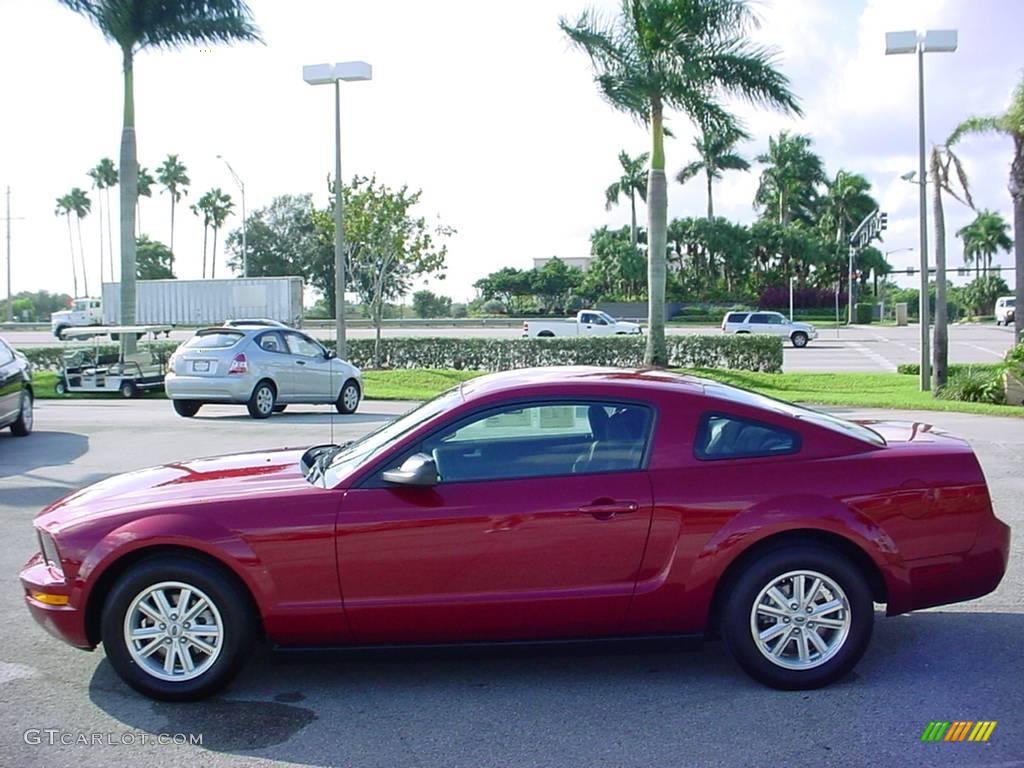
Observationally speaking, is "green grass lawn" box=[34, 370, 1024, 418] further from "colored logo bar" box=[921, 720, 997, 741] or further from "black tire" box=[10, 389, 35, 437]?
"colored logo bar" box=[921, 720, 997, 741]

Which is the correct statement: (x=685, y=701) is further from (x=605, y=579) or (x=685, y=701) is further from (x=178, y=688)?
(x=178, y=688)

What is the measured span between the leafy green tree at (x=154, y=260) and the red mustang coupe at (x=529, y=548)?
84767 millimetres

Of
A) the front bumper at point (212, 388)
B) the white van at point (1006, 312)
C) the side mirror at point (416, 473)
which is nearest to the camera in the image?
the side mirror at point (416, 473)

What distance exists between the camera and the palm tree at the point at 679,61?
898 inches

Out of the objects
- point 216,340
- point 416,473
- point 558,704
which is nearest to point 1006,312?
point 216,340

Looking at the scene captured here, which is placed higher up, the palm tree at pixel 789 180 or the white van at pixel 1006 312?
the palm tree at pixel 789 180

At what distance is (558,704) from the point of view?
478 cm

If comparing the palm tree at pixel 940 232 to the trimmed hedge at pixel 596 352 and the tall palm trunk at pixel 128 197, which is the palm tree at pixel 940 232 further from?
the tall palm trunk at pixel 128 197

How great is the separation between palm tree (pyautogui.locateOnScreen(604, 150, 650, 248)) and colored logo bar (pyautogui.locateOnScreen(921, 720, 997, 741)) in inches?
2608

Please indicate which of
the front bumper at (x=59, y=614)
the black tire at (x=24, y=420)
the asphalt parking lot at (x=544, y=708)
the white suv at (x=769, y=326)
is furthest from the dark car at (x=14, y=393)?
the white suv at (x=769, y=326)

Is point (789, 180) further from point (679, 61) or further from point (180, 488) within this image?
point (180, 488)

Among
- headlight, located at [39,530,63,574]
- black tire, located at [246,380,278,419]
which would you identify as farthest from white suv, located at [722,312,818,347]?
headlight, located at [39,530,63,574]

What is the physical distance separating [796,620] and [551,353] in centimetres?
2315

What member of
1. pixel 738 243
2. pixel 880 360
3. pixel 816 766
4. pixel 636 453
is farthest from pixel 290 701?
pixel 738 243
